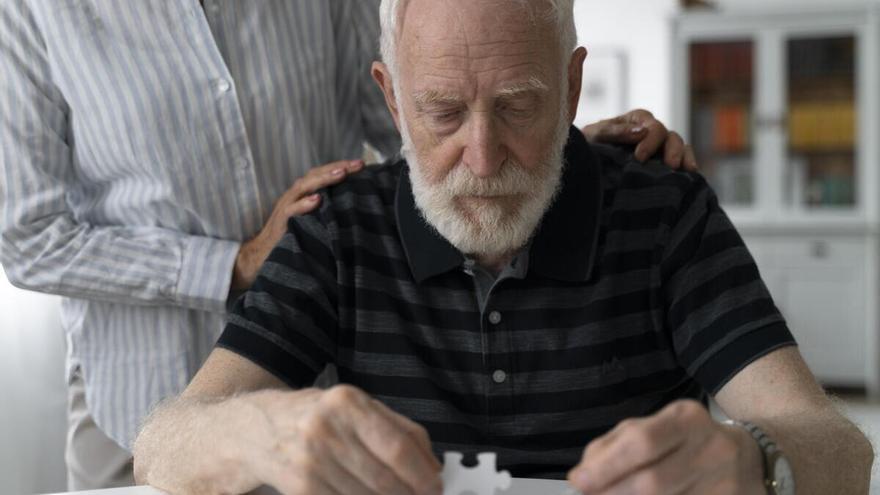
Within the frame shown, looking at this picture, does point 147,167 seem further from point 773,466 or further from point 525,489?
point 773,466

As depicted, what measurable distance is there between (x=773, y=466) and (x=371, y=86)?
3.96 ft

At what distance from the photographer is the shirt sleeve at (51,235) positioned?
5.94 ft

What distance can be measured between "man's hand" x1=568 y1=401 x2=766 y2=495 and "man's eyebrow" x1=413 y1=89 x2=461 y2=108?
0.64m

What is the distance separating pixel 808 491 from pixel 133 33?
4.27ft

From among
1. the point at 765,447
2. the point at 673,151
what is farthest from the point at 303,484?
Result: the point at 673,151

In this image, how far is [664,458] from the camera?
1.08m

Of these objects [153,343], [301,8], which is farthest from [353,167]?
[153,343]

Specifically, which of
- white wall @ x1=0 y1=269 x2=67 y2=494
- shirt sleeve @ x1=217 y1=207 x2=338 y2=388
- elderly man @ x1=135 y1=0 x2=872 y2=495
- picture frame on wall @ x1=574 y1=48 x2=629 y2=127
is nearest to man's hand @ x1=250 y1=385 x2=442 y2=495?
elderly man @ x1=135 y1=0 x2=872 y2=495

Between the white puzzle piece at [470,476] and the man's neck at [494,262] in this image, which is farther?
the man's neck at [494,262]

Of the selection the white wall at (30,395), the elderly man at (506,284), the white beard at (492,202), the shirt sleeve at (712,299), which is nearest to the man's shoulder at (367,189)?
the elderly man at (506,284)

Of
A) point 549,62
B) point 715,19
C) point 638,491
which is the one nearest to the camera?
point 638,491

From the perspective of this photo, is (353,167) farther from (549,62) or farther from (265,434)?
(265,434)

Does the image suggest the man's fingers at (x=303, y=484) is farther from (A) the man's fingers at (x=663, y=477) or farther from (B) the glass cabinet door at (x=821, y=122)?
(B) the glass cabinet door at (x=821, y=122)

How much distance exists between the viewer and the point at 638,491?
1.08 m
